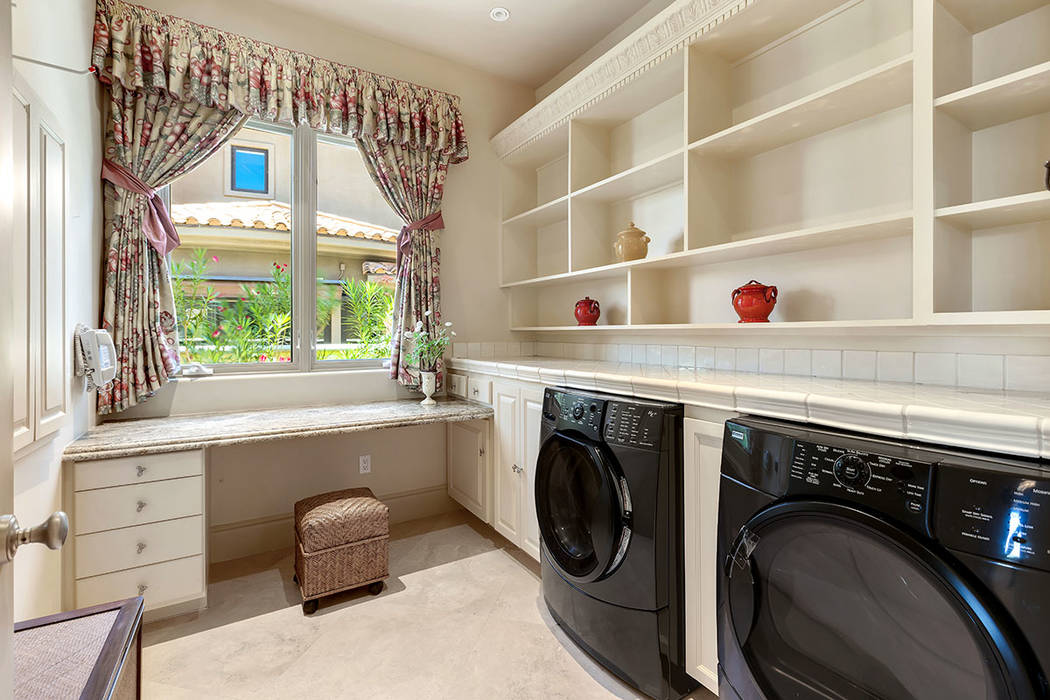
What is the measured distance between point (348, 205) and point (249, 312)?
85 cm

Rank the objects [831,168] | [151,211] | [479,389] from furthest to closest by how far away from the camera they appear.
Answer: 1. [479,389]
2. [151,211]
3. [831,168]

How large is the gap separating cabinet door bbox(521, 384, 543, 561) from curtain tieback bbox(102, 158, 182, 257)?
1868mm

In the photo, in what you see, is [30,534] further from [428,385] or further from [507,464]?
[428,385]

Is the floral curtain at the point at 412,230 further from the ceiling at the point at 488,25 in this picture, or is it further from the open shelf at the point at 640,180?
the open shelf at the point at 640,180

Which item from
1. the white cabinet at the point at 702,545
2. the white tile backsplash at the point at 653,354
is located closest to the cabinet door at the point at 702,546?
the white cabinet at the point at 702,545

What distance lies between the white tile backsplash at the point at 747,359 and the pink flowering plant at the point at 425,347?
1.53 meters

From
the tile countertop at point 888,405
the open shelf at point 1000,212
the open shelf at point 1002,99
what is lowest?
the tile countertop at point 888,405

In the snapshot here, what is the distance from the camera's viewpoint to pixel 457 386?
300 centimetres

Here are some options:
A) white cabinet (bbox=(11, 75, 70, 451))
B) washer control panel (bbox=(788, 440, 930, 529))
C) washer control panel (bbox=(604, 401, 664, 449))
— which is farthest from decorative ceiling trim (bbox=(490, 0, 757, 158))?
white cabinet (bbox=(11, 75, 70, 451))

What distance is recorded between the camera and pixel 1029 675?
80 centimetres

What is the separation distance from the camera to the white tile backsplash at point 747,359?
200 cm

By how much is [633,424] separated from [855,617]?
738mm

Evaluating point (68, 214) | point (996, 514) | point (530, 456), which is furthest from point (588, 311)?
point (68, 214)

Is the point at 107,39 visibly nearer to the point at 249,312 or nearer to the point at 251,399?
the point at 249,312
